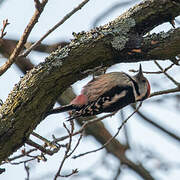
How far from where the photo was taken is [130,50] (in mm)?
3609

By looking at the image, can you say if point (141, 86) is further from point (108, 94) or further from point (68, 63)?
point (68, 63)

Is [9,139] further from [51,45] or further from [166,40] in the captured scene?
[51,45]

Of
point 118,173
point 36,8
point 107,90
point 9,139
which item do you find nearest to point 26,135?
point 9,139

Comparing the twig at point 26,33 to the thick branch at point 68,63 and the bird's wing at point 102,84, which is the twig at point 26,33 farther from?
the bird's wing at point 102,84

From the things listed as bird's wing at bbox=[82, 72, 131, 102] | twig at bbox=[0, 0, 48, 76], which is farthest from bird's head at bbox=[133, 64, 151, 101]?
twig at bbox=[0, 0, 48, 76]

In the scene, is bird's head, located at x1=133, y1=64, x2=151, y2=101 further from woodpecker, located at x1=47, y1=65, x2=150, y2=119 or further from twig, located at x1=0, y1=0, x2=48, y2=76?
twig, located at x1=0, y1=0, x2=48, y2=76

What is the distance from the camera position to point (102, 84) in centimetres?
500

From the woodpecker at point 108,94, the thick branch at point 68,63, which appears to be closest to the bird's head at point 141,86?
the woodpecker at point 108,94

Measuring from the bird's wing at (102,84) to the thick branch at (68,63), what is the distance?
1290 mm

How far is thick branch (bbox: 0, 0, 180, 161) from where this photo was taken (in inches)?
127

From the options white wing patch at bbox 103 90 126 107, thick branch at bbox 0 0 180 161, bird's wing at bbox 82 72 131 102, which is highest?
bird's wing at bbox 82 72 131 102

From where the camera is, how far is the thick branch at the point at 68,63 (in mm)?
3236

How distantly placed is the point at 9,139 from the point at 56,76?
2.09 ft

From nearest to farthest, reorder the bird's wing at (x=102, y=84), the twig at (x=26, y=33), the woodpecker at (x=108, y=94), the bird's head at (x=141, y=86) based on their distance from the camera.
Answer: the twig at (x=26, y=33) → the woodpecker at (x=108, y=94) → the bird's wing at (x=102, y=84) → the bird's head at (x=141, y=86)
